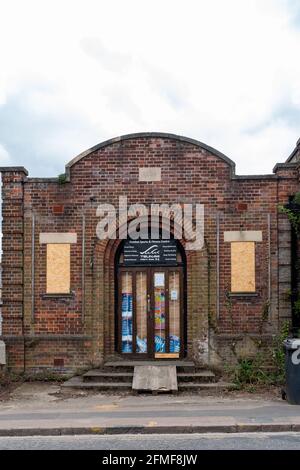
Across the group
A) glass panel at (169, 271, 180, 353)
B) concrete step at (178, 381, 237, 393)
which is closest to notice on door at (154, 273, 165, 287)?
glass panel at (169, 271, 180, 353)

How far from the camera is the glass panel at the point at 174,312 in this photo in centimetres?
1424

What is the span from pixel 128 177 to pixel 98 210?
3.37 feet

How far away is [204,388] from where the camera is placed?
12.7 metres

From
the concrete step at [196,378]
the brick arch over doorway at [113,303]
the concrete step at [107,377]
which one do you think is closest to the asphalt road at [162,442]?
the concrete step at [196,378]

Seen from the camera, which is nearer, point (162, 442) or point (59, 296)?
point (162, 442)

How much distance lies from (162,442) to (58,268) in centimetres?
629

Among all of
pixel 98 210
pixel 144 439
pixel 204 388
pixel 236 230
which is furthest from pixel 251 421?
pixel 98 210

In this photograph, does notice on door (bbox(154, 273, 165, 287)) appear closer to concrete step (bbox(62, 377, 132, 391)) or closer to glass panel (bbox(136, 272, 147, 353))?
glass panel (bbox(136, 272, 147, 353))

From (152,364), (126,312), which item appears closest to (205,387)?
(152,364)

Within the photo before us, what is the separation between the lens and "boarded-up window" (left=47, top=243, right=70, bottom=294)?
46.5 feet

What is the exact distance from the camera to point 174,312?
14305 mm

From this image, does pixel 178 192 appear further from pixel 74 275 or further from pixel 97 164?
pixel 74 275

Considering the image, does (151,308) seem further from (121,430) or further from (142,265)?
(121,430)

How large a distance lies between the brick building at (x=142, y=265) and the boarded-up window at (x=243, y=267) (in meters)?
0.02
